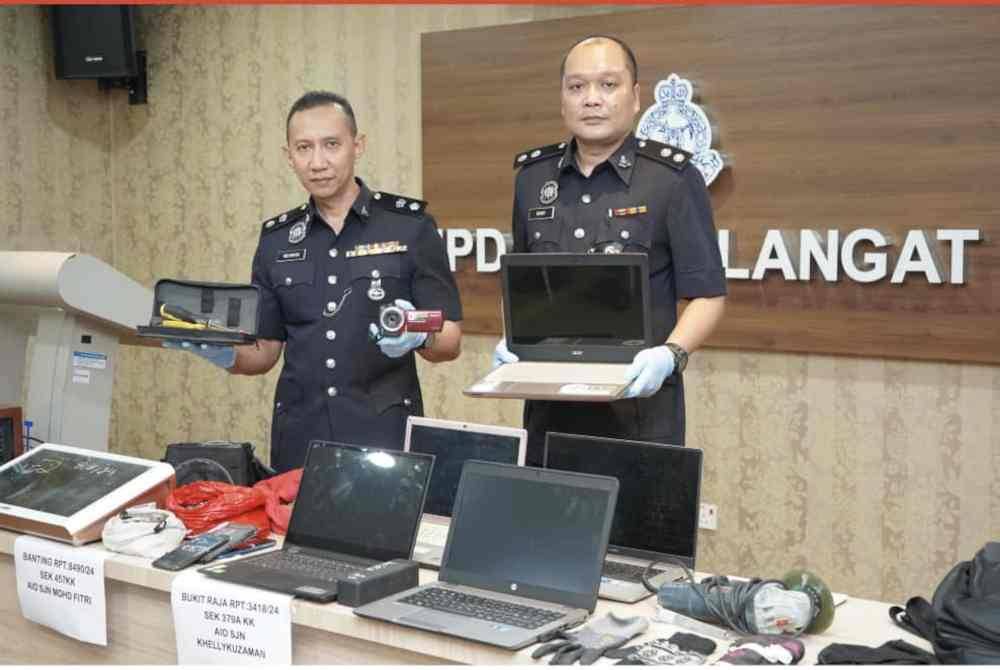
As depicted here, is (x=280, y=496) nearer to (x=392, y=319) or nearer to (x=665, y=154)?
(x=392, y=319)

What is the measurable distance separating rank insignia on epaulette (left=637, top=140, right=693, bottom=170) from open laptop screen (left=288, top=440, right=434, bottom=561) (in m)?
0.89

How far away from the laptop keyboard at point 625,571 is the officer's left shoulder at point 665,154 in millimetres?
909

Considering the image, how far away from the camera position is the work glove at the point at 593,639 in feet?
5.53

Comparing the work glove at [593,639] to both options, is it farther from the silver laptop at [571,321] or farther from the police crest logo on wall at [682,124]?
the police crest logo on wall at [682,124]

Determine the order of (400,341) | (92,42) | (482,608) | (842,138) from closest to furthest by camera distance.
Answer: (482,608) < (400,341) < (842,138) < (92,42)

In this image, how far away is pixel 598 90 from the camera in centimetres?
246

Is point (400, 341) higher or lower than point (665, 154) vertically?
lower

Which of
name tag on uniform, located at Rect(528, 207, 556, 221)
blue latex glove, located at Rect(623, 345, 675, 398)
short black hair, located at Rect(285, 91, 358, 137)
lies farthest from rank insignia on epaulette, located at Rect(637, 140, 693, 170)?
short black hair, located at Rect(285, 91, 358, 137)

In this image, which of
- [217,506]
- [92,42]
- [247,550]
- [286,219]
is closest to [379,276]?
[286,219]

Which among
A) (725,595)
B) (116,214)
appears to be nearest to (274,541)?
(725,595)

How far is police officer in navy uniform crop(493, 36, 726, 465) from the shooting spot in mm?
2463

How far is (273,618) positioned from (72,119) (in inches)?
161

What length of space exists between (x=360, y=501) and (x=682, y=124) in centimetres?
218

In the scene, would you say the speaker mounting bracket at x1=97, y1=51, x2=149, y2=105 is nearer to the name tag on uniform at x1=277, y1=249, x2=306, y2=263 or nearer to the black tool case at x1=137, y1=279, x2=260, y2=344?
the name tag on uniform at x1=277, y1=249, x2=306, y2=263
